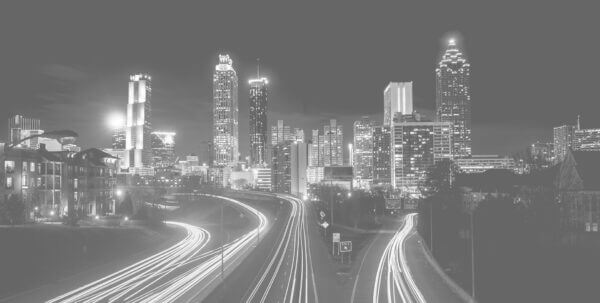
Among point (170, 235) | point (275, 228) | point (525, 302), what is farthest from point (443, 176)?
point (525, 302)

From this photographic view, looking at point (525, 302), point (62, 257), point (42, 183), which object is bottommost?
point (525, 302)

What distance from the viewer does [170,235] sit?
63312 millimetres

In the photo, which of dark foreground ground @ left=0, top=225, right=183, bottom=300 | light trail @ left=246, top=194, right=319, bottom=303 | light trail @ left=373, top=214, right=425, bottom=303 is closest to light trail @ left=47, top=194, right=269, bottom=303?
dark foreground ground @ left=0, top=225, right=183, bottom=300

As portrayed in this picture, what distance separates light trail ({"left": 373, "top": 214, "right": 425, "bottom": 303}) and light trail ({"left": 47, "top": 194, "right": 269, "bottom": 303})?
37.9 feet

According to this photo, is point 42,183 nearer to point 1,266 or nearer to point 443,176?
point 1,266

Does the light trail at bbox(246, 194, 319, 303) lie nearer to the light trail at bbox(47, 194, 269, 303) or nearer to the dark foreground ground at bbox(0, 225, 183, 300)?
the light trail at bbox(47, 194, 269, 303)

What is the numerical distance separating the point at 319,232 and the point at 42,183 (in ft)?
125

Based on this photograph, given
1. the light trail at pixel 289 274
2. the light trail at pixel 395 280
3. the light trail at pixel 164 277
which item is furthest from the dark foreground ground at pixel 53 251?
the light trail at pixel 395 280

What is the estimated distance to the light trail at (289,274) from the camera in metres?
32.8

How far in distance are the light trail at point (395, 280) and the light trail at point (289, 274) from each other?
A: 4.42m

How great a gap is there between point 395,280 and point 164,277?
16.3 metres

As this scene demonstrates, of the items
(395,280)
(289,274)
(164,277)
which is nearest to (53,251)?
(164,277)

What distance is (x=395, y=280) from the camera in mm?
37906

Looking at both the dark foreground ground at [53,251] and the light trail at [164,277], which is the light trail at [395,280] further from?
the dark foreground ground at [53,251]
